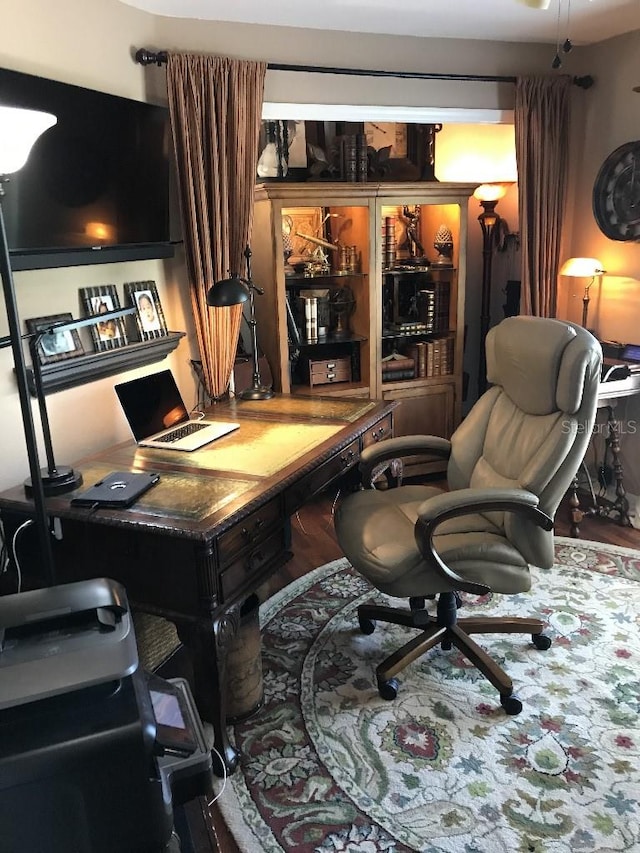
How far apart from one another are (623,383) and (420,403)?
43.3 inches

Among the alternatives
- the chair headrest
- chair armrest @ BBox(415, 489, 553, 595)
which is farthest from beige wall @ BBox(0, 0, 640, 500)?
the chair headrest

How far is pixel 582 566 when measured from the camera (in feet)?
9.77

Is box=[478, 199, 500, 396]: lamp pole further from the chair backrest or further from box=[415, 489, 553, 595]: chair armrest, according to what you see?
box=[415, 489, 553, 595]: chair armrest

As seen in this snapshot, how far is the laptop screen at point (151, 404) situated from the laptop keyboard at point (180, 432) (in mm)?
58

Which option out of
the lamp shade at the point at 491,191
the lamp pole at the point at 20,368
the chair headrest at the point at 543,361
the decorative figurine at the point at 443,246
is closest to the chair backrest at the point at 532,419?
the chair headrest at the point at 543,361

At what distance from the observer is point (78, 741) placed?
39.7 inches

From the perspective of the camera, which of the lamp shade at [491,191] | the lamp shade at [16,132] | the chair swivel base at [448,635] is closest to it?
the lamp shade at [16,132]

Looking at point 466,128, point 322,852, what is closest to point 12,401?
point 322,852

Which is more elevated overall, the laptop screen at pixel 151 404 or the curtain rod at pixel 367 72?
the curtain rod at pixel 367 72

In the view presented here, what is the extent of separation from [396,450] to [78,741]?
65.1 inches

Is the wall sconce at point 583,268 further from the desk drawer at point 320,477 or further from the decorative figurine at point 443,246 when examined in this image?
the desk drawer at point 320,477

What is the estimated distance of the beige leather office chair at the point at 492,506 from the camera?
2027 mm

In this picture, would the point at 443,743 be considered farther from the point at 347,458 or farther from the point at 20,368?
the point at 20,368

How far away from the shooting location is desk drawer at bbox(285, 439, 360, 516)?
6.88ft
